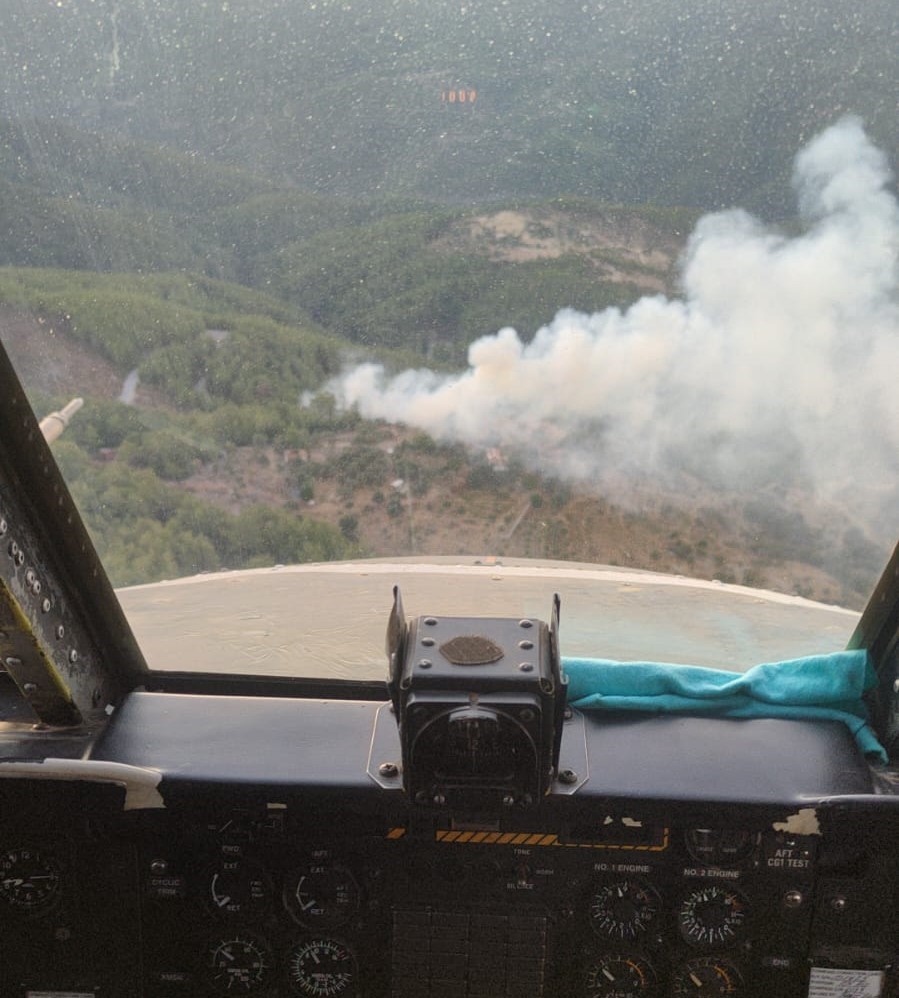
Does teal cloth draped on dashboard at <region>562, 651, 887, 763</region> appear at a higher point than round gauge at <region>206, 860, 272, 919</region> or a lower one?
higher

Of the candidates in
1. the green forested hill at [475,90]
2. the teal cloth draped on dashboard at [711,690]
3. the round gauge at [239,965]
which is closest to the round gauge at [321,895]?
the round gauge at [239,965]

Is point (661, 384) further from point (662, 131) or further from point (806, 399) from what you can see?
point (662, 131)

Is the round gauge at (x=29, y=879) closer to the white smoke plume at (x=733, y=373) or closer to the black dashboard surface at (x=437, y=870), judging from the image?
the black dashboard surface at (x=437, y=870)

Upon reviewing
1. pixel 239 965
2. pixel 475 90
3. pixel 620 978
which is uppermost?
pixel 475 90

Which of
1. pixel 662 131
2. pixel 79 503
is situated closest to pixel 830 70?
pixel 662 131

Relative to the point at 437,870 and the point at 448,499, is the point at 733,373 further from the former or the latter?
the point at 437,870

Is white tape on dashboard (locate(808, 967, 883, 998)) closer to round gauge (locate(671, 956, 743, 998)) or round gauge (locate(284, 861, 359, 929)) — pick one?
round gauge (locate(671, 956, 743, 998))

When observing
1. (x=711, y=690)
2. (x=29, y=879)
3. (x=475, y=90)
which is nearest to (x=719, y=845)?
(x=711, y=690)

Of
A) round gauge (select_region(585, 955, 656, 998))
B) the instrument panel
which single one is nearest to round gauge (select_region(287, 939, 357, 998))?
the instrument panel
